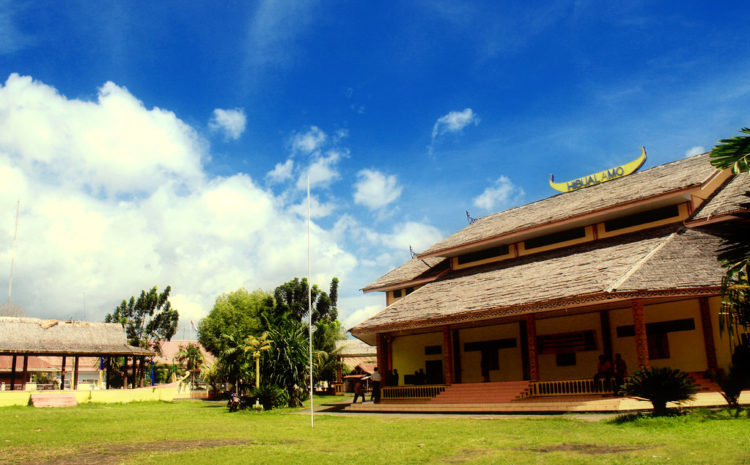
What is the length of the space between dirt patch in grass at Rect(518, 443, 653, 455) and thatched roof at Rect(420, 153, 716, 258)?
14.6 metres

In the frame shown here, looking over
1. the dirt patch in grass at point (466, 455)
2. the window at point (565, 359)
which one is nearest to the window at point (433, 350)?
the window at point (565, 359)

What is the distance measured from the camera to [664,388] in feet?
45.7

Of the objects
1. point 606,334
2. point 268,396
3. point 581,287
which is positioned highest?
point 581,287

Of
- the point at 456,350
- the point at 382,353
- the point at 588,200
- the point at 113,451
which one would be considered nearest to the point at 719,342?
the point at 588,200

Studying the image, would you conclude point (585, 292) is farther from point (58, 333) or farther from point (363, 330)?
point (58, 333)

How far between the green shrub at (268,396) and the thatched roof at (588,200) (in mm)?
10833

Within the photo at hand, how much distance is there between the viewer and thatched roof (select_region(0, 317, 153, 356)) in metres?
35.3

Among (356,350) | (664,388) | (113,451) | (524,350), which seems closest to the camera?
(113,451)

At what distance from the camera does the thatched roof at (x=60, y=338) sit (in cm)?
3528

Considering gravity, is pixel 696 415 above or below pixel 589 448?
above

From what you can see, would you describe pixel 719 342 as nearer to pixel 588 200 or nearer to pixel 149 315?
pixel 588 200

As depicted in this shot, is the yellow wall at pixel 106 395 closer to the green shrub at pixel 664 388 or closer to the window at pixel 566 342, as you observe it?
the window at pixel 566 342

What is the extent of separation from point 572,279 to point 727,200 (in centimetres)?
738

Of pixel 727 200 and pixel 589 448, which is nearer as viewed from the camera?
pixel 589 448
